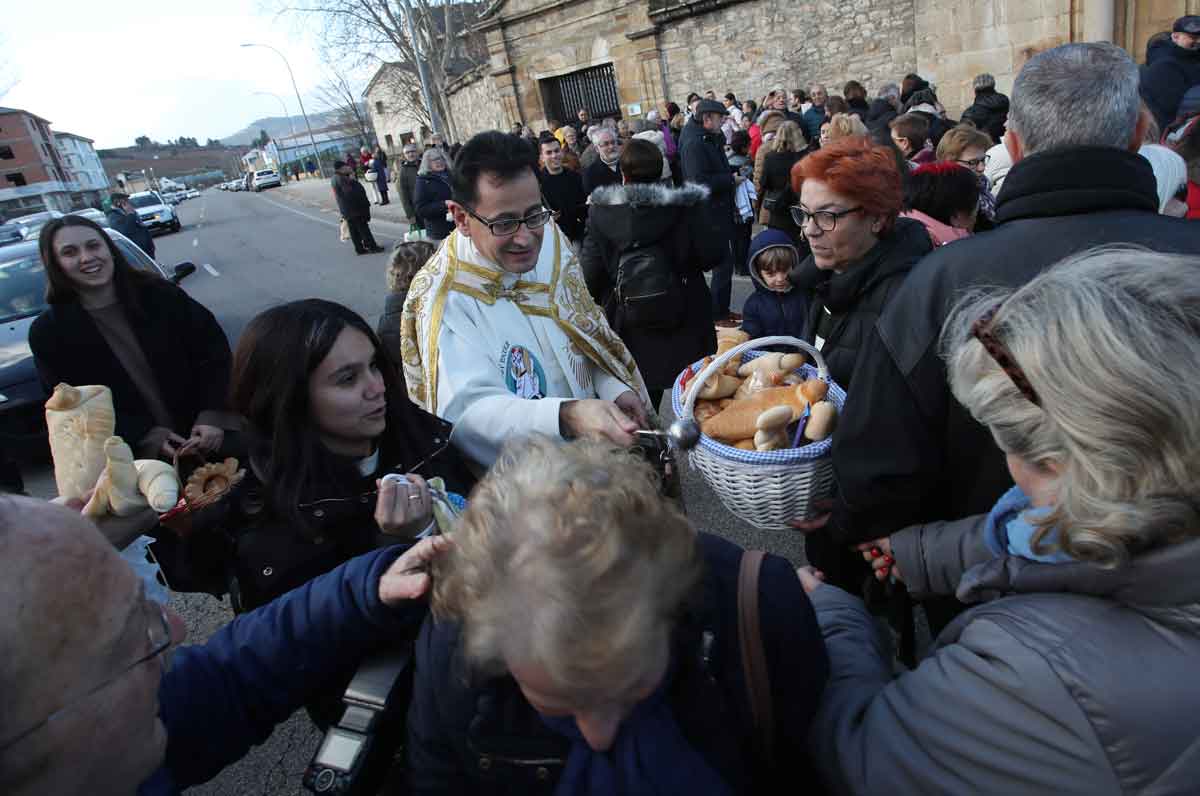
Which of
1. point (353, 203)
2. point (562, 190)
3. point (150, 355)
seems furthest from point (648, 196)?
point (353, 203)

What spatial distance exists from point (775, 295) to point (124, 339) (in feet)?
10.6

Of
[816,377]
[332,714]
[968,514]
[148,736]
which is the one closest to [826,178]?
[816,377]

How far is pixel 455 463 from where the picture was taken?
1877mm

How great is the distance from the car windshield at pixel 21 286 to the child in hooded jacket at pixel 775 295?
617 centimetres

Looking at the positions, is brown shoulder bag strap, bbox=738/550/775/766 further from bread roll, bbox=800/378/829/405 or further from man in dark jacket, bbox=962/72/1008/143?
man in dark jacket, bbox=962/72/1008/143

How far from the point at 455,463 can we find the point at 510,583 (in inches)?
42.7

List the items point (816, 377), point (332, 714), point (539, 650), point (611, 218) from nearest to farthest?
point (539, 650) < point (332, 714) < point (816, 377) < point (611, 218)

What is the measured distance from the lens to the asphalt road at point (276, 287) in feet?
8.33

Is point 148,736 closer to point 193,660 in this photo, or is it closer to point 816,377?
point 193,660

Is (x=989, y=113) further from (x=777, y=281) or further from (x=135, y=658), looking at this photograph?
(x=135, y=658)

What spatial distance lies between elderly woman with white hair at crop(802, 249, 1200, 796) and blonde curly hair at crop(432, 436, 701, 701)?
0.43 metres

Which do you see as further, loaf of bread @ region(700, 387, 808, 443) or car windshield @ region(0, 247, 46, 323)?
car windshield @ region(0, 247, 46, 323)

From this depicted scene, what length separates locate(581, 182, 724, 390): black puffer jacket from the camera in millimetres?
3584

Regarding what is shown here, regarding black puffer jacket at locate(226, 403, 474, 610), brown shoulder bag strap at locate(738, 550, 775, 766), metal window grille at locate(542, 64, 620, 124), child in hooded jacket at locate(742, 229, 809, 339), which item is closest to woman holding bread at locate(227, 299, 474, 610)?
black puffer jacket at locate(226, 403, 474, 610)
